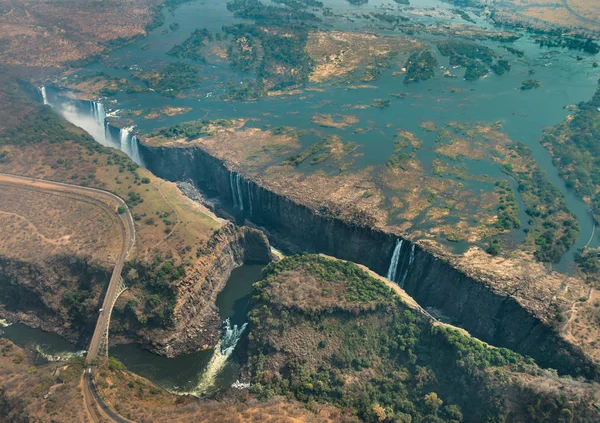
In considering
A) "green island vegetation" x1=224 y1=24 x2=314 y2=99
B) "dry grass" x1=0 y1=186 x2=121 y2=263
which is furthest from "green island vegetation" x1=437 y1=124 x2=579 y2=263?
"dry grass" x1=0 y1=186 x2=121 y2=263

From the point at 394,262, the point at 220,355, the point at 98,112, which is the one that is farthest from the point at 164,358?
the point at 98,112

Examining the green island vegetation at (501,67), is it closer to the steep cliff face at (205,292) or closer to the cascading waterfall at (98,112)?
the steep cliff face at (205,292)

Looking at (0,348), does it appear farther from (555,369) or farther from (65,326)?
(555,369)

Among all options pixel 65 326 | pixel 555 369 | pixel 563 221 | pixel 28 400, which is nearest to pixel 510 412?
pixel 555 369

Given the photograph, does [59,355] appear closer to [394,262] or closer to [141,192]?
[141,192]

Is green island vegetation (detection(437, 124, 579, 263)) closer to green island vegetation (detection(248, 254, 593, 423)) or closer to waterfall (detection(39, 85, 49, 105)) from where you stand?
green island vegetation (detection(248, 254, 593, 423))
